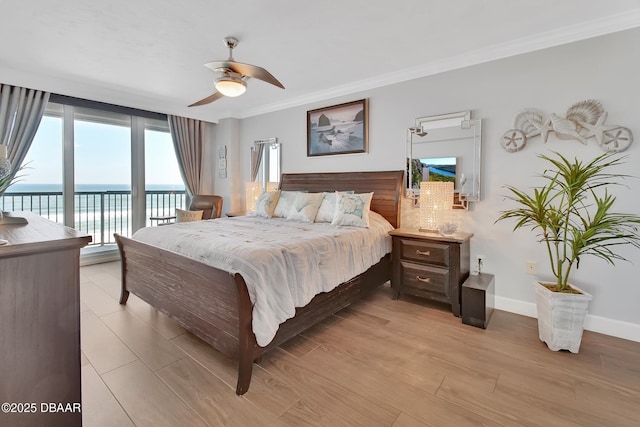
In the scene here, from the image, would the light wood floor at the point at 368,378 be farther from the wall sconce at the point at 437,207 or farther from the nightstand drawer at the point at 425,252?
the wall sconce at the point at 437,207

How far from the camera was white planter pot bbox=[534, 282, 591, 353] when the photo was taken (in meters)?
2.14

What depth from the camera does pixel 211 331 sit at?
77.6 inches

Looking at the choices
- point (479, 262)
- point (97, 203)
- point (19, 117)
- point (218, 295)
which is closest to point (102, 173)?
point (97, 203)

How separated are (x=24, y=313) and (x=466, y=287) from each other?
286cm

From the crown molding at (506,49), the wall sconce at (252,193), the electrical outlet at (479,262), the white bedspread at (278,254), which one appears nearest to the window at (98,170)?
the wall sconce at (252,193)

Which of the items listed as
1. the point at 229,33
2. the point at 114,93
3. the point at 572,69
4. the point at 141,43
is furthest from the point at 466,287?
the point at 114,93

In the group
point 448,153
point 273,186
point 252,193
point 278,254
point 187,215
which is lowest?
point 278,254

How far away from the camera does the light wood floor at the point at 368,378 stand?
5.11 feet

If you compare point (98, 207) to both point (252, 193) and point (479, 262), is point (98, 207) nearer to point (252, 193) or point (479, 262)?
point (252, 193)

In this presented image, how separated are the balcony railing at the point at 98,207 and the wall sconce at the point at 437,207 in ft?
14.6

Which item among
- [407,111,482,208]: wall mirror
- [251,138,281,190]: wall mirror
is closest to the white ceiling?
[407,111,482,208]: wall mirror

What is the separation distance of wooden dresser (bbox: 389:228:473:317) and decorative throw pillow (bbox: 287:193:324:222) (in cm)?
96

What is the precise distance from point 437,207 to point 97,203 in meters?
5.19

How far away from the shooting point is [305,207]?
3.55 meters
